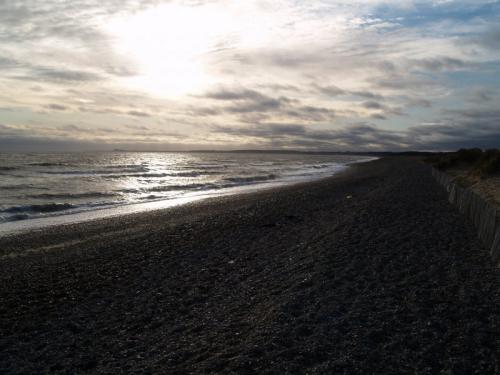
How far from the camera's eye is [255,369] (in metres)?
4.07

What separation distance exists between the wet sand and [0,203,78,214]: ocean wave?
22.4 ft

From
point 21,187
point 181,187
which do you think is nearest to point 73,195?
point 21,187

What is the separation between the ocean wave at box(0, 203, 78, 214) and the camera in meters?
17.7

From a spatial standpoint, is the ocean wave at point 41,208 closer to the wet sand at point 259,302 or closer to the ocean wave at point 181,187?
the wet sand at point 259,302

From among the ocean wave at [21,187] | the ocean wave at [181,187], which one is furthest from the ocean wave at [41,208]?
the ocean wave at [181,187]

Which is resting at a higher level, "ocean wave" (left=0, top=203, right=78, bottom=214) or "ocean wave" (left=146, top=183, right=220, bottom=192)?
"ocean wave" (left=146, top=183, right=220, bottom=192)

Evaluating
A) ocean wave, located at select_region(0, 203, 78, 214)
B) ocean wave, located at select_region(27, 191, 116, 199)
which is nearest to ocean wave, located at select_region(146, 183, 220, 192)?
ocean wave, located at select_region(27, 191, 116, 199)

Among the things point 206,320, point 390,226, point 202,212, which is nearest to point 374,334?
point 206,320

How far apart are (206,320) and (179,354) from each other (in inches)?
38.9

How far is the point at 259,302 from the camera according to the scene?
19.7 feet

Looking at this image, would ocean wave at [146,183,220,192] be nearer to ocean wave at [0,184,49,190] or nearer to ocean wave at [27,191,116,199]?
ocean wave at [27,191,116,199]

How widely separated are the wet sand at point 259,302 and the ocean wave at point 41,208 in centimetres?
682

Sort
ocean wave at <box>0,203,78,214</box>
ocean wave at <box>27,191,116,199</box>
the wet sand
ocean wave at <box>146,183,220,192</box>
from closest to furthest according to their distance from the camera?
the wet sand, ocean wave at <box>0,203,78,214</box>, ocean wave at <box>27,191,116,199</box>, ocean wave at <box>146,183,220,192</box>

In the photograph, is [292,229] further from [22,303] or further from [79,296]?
[22,303]
